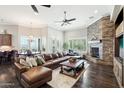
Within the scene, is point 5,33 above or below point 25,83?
above

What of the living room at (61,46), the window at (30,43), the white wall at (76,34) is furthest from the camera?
the white wall at (76,34)

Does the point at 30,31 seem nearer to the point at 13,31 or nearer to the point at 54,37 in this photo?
the point at 13,31

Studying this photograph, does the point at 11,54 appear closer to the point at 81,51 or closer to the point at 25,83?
the point at 25,83

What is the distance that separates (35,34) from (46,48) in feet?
5.65

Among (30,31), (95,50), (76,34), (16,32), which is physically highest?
(30,31)

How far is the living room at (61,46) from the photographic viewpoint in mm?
3366

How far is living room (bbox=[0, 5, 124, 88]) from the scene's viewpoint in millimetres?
3366

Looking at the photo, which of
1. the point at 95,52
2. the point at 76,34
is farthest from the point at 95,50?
the point at 76,34

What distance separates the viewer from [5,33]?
7.67m

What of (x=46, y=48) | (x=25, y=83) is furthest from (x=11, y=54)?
(x=25, y=83)

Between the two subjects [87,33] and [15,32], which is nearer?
[15,32]

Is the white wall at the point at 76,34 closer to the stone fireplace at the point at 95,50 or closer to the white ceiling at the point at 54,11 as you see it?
the stone fireplace at the point at 95,50

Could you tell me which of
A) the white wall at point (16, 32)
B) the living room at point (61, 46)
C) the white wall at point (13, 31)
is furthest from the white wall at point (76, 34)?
the white wall at point (13, 31)

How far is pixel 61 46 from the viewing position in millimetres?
10531
